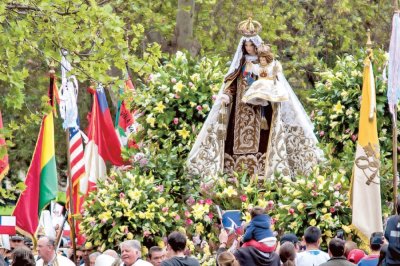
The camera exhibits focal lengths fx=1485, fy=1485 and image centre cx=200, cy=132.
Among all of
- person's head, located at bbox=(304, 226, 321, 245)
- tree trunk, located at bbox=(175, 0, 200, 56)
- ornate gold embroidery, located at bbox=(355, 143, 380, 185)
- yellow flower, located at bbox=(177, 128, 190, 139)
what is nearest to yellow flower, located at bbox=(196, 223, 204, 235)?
yellow flower, located at bbox=(177, 128, 190, 139)

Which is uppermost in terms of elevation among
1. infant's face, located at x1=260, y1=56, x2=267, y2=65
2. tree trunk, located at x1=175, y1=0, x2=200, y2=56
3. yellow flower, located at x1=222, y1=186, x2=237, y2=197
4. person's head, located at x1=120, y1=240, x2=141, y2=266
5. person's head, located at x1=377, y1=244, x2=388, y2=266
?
tree trunk, located at x1=175, y1=0, x2=200, y2=56

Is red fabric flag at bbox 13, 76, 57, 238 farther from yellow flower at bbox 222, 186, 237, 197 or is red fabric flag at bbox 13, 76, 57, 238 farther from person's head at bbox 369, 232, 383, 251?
person's head at bbox 369, 232, 383, 251

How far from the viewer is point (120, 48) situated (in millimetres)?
17156

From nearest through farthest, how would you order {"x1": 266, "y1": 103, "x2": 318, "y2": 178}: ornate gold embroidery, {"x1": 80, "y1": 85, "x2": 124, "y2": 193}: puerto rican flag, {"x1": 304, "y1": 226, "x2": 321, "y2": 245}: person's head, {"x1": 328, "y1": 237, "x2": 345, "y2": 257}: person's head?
{"x1": 328, "y1": 237, "x2": 345, "y2": 257}: person's head → {"x1": 304, "y1": 226, "x2": 321, "y2": 245}: person's head → {"x1": 266, "y1": 103, "x2": 318, "y2": 178}: ornate gold embroidery → {"x1": 80, "y1": 85, "x2": 124, "y2": 193}: puerto rican flag

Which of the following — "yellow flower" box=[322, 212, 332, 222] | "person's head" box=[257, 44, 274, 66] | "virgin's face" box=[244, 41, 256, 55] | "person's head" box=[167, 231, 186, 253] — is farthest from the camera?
"virgin's face" box=[244, 41, 256, 55]

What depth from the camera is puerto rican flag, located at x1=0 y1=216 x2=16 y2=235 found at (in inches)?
774

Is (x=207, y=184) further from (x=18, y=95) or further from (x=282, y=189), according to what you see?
(x=18, y=95)

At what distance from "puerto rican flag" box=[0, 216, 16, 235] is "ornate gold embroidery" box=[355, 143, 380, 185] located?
15.5 feet

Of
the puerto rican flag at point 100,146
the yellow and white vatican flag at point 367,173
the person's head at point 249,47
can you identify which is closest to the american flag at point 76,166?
the puerto rican flag at point 100,146

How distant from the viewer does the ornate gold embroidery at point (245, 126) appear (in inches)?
784

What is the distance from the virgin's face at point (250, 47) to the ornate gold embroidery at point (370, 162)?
2.31 meters

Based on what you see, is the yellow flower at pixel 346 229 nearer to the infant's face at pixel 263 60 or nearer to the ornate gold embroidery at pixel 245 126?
the ornate gold embroidery at pixel 245 126

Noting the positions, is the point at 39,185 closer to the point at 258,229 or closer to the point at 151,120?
the point at 151,120

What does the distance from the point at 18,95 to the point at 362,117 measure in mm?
4838
